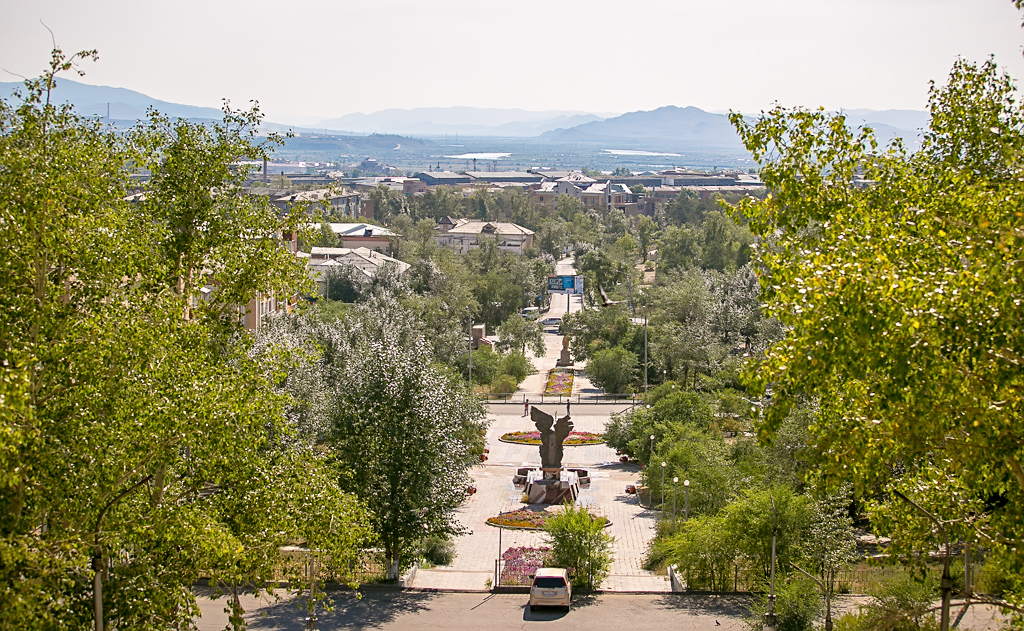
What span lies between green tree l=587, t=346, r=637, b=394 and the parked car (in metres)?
28.9

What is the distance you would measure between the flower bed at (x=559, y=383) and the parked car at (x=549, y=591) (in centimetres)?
2949

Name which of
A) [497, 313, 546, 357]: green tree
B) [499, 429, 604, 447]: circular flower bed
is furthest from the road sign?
[499, 429, 604, 447]: circular flower bed

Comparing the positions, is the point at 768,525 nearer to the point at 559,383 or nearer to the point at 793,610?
the point at 793,610

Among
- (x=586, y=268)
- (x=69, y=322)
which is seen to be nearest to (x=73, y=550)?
(x=69, y=322)

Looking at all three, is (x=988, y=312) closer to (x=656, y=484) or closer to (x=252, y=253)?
(x=252, y=253)

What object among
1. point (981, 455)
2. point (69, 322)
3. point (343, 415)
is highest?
point (69, 322)

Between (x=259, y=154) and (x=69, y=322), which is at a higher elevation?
(x=259, y=154)

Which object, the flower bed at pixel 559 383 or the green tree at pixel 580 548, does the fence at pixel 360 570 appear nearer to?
the green tree at pixel 580 548

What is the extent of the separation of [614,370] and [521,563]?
2613 centimetres

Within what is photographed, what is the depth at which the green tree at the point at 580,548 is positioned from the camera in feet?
66.3

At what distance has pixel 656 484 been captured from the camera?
28172mm

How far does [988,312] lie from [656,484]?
20347 millimetres

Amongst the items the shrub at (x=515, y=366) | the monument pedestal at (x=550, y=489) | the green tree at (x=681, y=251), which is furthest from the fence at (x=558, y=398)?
the green tree at (x=681, y=251)

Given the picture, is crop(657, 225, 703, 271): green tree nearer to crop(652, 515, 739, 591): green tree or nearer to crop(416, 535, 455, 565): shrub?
crop(416, 535, 455, 565): shrub
